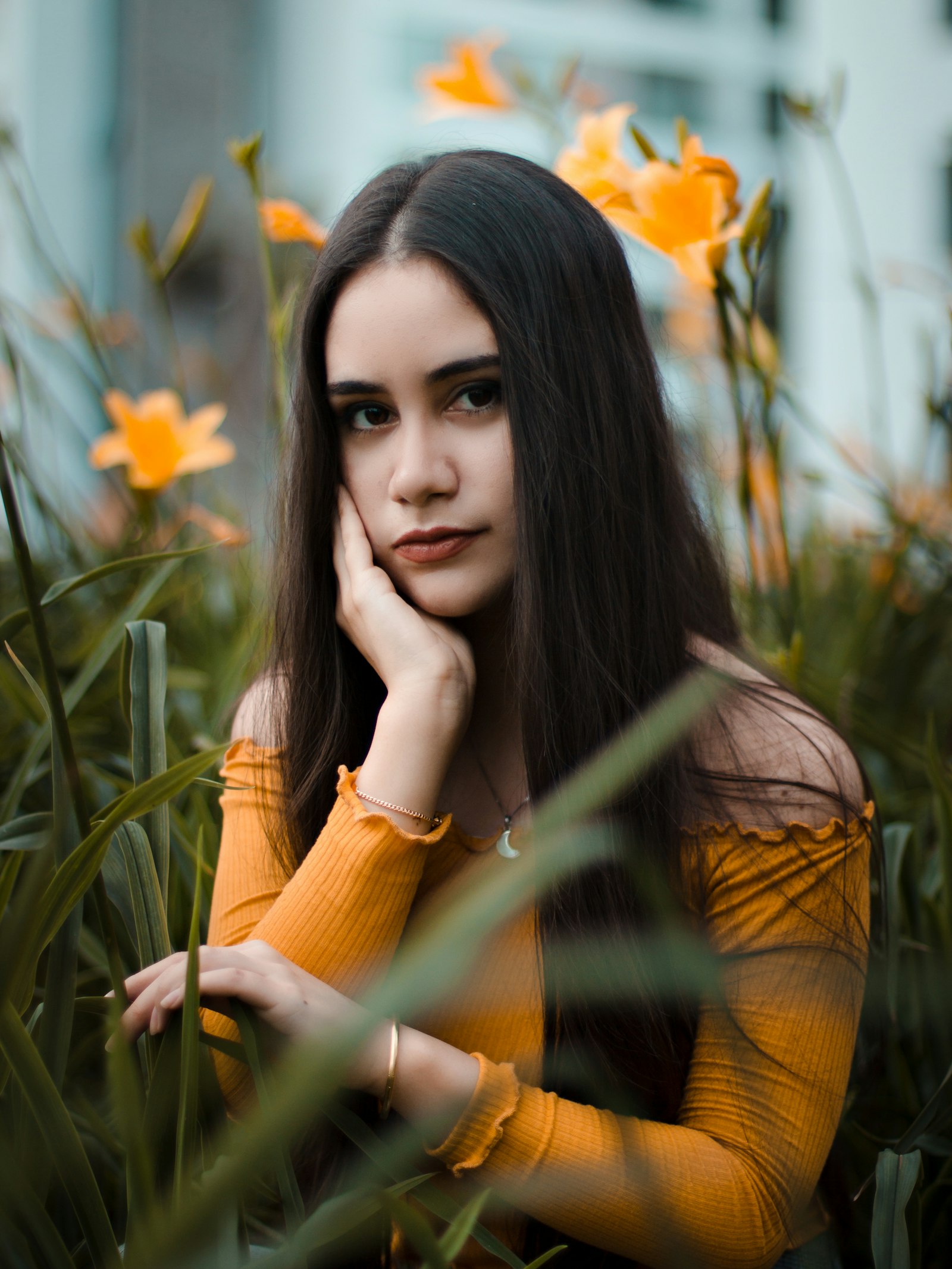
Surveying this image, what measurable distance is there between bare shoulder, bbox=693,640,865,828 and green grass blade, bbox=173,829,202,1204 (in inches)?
15.1

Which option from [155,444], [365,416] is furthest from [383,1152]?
[155,444]

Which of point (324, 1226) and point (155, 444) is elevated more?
point (155, 444)

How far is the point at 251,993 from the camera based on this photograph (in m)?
0.49

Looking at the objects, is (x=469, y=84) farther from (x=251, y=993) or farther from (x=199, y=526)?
(x=251, y=993)

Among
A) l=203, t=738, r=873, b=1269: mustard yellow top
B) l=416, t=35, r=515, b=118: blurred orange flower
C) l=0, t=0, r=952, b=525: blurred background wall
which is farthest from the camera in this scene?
l=0, t=0, r=952, b=525: blurred background wall

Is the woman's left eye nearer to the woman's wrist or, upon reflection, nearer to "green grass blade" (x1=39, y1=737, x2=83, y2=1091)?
the woman's wrist

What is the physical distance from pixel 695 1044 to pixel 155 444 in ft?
2.43

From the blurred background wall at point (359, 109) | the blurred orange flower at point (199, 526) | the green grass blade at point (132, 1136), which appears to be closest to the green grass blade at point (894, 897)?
the green grass blade at point (132, 1136)

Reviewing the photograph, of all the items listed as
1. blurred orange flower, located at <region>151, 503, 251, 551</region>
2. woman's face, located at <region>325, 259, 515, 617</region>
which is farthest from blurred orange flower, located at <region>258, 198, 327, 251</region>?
blurred orange flower, located at <region>151, 503, 251, 551</region>

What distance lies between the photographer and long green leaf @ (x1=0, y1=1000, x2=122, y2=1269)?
1.26ft

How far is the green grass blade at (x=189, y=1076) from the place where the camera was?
0.40 meters

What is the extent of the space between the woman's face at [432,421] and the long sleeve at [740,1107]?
24 centimetres

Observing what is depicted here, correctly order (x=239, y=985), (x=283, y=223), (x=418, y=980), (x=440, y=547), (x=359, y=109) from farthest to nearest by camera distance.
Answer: (x=359, y=109) < (x=283, y=223) < (x=440, y=547) < (x=239, y=985) < (x=418, y=980)

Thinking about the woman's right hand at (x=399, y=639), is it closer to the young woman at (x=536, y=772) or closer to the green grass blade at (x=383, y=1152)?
the young woman at (x=536, y=772)
